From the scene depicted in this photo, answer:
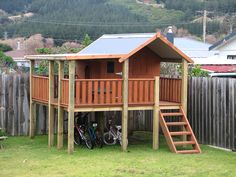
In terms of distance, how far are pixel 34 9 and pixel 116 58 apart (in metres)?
98.7

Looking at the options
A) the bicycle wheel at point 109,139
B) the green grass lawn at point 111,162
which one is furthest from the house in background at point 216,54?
the green grass lawn at point 111,162

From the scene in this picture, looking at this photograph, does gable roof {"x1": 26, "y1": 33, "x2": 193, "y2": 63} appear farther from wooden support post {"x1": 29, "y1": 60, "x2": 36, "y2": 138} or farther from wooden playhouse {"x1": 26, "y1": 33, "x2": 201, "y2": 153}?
wooden support post {"x1": 29, "y1": 60, "x2": 36, "y2": 138}

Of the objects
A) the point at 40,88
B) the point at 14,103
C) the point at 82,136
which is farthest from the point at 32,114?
the point at 82,136

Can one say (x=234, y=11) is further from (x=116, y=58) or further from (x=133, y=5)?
(x=116, y=58)

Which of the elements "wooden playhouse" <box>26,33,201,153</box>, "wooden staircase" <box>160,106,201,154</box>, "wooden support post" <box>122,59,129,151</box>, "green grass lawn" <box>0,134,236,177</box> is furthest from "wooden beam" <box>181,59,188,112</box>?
"wooden support post" <box>122,59,129,151</box>

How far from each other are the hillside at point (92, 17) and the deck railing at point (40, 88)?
64.1 metres

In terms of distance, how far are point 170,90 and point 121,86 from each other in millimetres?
2480

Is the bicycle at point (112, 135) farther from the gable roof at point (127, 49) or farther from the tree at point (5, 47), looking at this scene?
the tree at point (5, 47)

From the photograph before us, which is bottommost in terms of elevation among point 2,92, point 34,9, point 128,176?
point 128,176

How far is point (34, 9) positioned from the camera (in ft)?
376

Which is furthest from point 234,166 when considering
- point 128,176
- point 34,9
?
point 34,9

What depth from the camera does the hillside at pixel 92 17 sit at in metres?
92.6

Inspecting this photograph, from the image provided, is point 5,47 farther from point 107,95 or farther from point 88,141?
point 107,95

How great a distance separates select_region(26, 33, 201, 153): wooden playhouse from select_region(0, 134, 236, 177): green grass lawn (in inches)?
22.4
